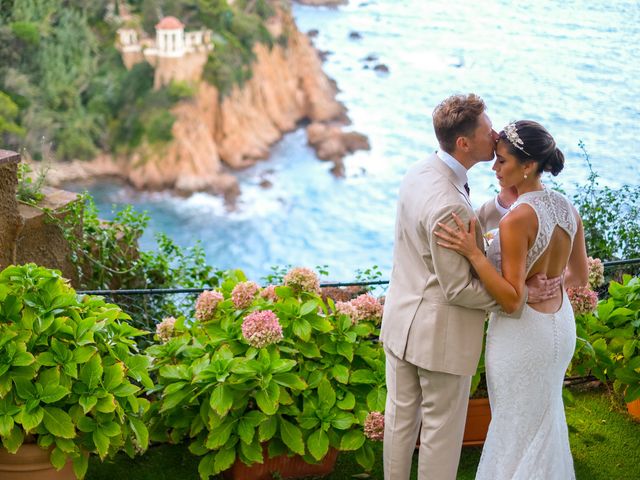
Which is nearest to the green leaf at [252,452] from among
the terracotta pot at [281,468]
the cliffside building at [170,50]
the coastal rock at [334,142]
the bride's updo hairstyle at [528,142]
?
the terracotta pot at [281,468]

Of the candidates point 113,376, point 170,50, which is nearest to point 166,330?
point 113,376

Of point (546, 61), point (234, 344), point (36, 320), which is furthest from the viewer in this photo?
point (546, 61)

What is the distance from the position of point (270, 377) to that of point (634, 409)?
162cm

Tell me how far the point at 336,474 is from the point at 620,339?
1184 millimetres

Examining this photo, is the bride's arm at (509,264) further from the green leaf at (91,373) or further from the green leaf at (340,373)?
the green leaf at (91,373)

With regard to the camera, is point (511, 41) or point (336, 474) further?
point (511, 41)

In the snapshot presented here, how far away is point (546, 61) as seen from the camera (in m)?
6.00

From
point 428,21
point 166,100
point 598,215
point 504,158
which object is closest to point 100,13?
point 166,100

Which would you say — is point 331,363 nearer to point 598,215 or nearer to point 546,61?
point 598,215

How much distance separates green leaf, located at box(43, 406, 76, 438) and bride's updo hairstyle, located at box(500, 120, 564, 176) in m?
1.48

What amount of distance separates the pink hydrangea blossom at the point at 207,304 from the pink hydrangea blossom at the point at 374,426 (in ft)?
2.20

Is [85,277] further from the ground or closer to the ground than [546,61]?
closer to the ground

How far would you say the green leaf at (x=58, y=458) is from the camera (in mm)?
2648

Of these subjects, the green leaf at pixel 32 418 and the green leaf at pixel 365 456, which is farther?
the green leaf at pixel 365 456
